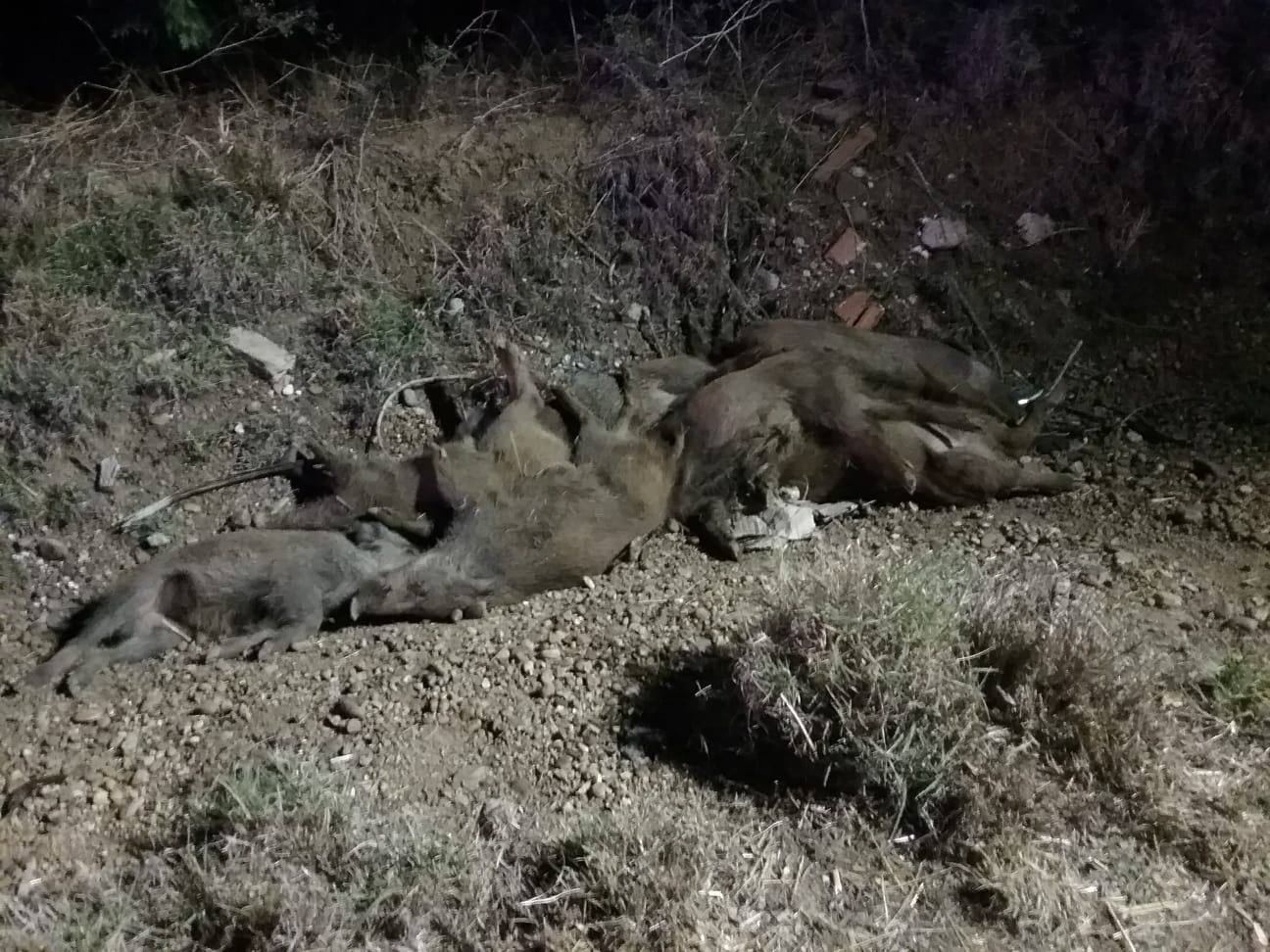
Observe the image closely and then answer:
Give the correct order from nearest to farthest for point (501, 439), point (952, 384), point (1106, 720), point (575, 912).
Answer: point (575, 912) → point (1106, 720) → point (501, 439) → point (952, 384)

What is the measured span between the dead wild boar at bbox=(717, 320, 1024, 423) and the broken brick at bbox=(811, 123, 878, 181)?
2.86 ft

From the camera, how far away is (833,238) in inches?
179

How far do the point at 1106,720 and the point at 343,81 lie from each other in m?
4.07

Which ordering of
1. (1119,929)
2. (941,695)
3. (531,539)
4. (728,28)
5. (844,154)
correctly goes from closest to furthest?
(1119,929) < (941,695) < (531,539) < (844,154) < (728,28)

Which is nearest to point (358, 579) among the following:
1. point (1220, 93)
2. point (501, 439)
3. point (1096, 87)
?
point (501, 439)

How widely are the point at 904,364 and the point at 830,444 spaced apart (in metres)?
0.44

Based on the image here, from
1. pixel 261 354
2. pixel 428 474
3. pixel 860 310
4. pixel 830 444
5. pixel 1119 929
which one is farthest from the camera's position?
pixel 860 310

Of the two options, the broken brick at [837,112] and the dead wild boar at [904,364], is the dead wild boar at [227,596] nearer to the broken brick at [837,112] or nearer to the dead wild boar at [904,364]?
the dead wild boar at [904,364]

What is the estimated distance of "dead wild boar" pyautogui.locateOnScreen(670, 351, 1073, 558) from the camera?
387 centimetres

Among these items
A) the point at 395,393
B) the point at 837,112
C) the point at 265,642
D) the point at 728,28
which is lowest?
the point at 265,642

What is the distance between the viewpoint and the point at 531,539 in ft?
11.8

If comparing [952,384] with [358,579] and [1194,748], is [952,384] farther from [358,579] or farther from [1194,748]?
[358,579]

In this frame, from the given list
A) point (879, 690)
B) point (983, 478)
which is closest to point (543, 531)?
point (879, 690)

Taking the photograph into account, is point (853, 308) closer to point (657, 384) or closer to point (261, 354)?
Answer: point (657, 384)
